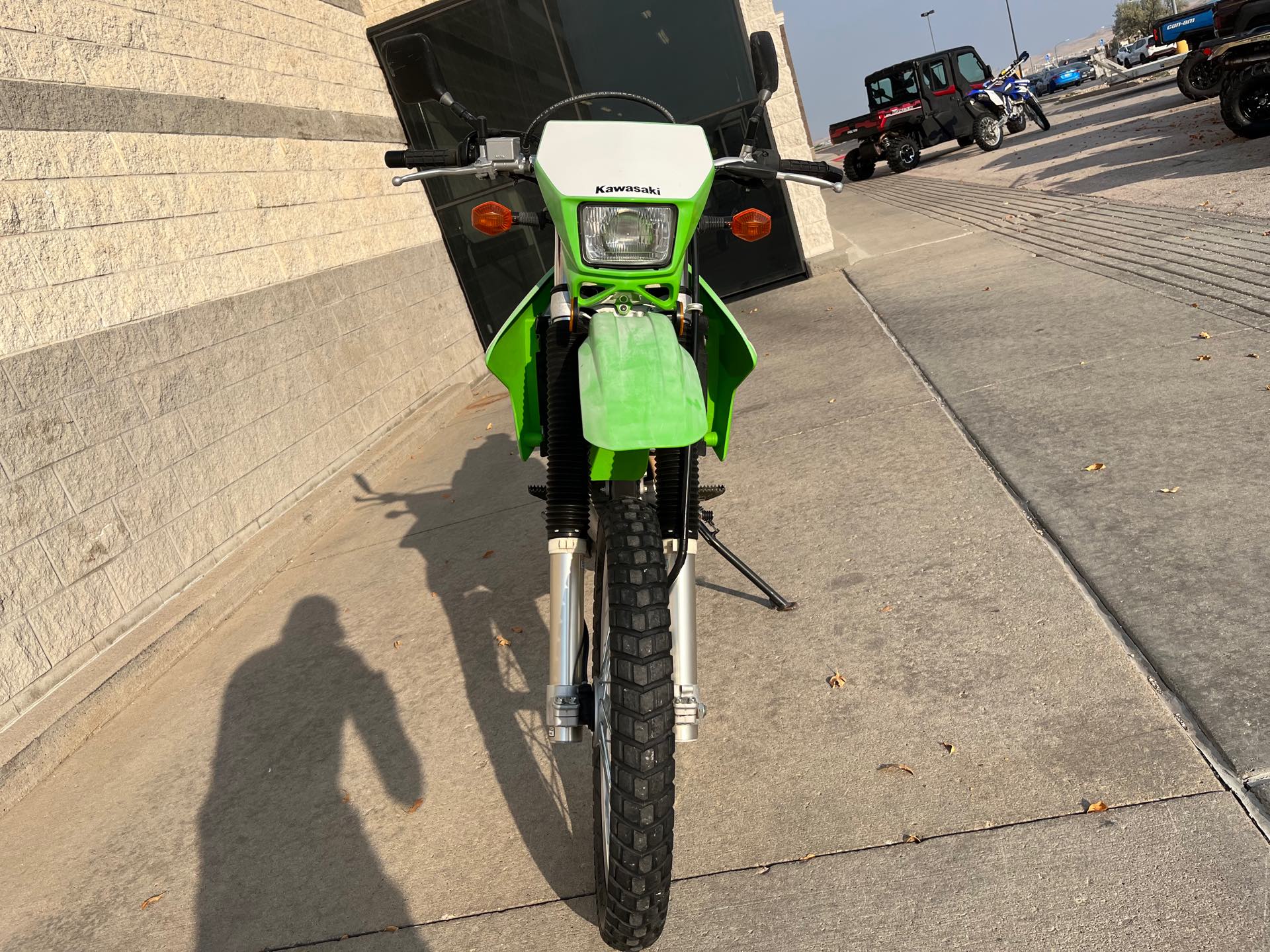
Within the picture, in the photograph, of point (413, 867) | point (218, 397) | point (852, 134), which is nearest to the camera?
point (413, 867)

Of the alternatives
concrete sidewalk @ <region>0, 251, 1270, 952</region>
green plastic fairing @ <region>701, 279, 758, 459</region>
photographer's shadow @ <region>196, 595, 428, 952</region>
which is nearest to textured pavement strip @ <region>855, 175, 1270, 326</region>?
concrete sidewalk @ <region>0, 251, 1270, 952</region>

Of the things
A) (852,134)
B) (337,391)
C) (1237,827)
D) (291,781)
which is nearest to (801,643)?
(1237,827)

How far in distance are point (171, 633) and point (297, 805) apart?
1961 millimetres

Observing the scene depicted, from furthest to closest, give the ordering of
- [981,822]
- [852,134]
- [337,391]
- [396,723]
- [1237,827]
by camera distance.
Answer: [852,134] < [337,391] < [396,723] < [981,822] < [1237,827]

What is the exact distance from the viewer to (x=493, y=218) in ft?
8.86

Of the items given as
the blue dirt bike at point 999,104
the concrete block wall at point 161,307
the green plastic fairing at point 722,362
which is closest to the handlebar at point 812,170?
the green plastic fairing at point 722,362

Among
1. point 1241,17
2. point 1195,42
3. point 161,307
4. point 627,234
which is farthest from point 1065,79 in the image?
point 627,234

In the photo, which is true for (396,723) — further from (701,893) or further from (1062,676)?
(1062,676)

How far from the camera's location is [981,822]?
2.27 m

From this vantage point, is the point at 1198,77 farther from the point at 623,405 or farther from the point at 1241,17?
the point at 623,405

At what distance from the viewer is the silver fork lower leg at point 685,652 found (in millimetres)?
2160

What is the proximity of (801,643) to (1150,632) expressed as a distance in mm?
1130

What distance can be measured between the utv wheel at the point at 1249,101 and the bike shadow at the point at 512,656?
10.1m

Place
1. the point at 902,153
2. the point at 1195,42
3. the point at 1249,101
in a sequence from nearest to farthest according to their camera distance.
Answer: the point at 1249,101, the point at 902,153, the point at 1195,42
